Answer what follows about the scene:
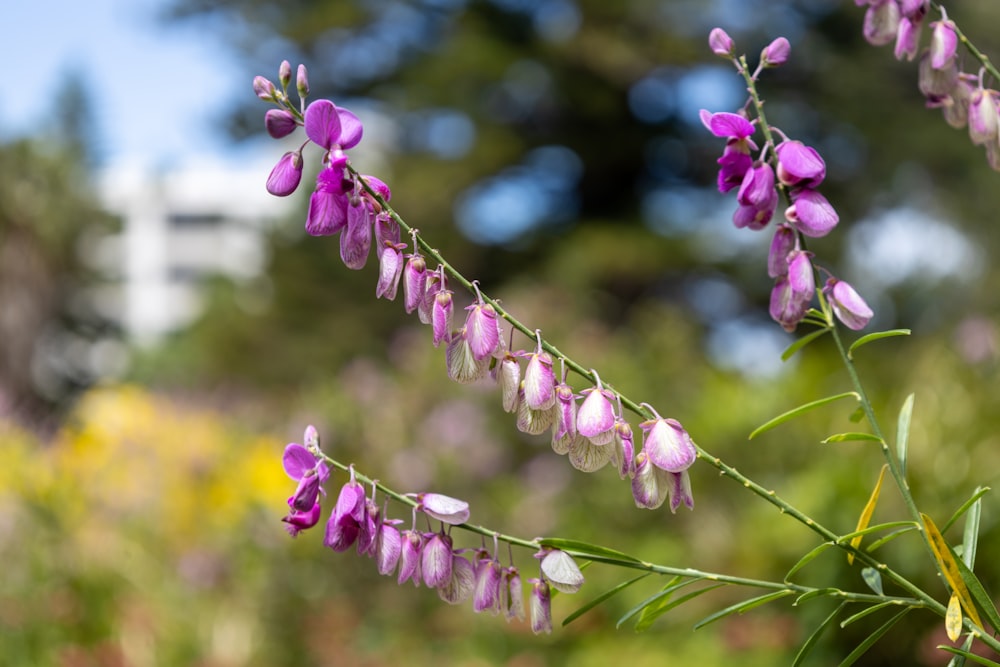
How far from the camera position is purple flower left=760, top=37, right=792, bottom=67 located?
868 mm

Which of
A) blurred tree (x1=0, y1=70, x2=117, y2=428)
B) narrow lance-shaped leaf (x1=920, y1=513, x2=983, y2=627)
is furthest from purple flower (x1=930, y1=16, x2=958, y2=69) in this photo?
blurred tree (x1=0, y1=70, x2=117, y2=428)

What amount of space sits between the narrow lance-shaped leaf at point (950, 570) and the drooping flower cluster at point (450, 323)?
0.70 ft

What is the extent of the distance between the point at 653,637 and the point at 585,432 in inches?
123

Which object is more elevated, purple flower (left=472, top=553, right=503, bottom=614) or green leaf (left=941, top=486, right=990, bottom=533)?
green leaf (left=941, top=486, right=990, bottom=533)

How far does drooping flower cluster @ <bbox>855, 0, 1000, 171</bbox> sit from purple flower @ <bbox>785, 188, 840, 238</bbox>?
0.85ft

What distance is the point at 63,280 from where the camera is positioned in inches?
657

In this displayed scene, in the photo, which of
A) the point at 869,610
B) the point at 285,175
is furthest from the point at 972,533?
the point at 285,175

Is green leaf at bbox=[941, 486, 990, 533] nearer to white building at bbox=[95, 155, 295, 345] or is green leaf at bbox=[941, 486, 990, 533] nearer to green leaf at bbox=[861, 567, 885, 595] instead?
green leaf at bbox=[861, 567, 885, 595]

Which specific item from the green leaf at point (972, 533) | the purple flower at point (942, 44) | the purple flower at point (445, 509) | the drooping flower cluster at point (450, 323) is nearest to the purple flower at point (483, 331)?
the drooping flower cluster at point (450, 323)

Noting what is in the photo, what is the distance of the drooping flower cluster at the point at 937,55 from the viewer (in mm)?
A: 992

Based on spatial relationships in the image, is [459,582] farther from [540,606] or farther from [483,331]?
[483,331]

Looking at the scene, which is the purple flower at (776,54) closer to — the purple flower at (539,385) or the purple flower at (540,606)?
the purple flower at (539,385)

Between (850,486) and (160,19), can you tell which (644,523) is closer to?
(850,486)

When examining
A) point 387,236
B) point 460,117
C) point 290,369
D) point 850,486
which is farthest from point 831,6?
point 387,236
